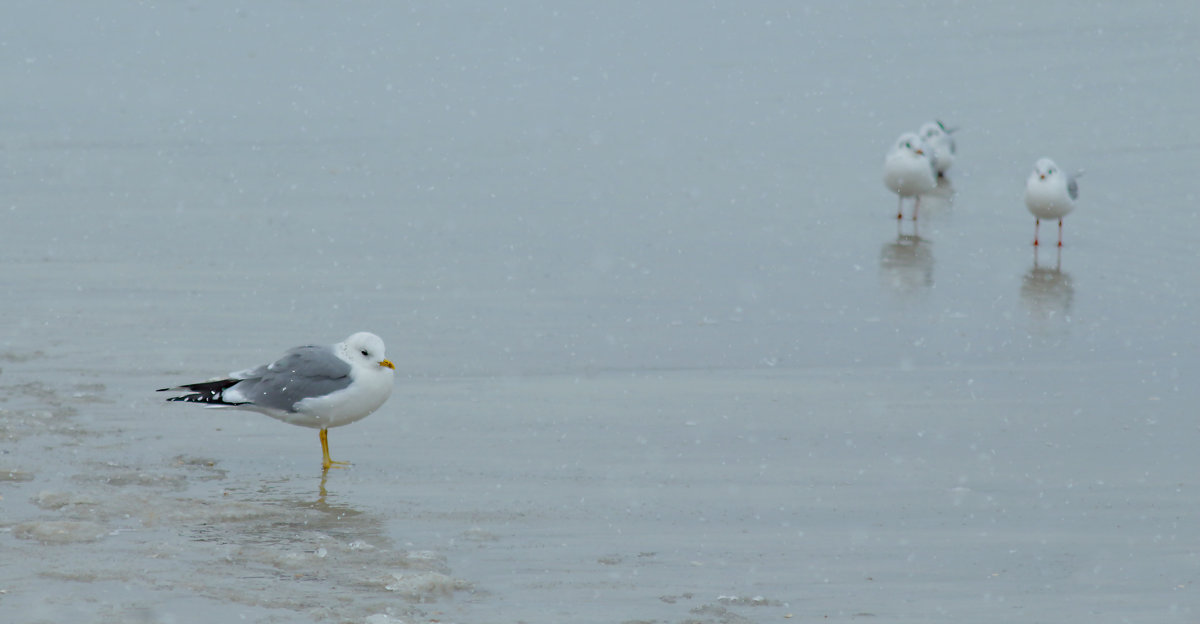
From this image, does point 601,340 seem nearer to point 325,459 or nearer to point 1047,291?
point 325,459

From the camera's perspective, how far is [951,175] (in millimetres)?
14828

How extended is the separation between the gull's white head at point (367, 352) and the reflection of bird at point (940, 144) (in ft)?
27.1

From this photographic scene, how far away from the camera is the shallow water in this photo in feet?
18.9

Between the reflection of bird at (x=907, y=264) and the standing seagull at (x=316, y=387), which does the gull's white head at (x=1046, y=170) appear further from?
the standing seagull at (x=316, y=387)

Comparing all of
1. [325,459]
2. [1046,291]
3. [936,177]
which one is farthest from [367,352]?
[936,177]

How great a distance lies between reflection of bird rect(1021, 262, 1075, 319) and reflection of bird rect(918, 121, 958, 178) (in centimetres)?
324

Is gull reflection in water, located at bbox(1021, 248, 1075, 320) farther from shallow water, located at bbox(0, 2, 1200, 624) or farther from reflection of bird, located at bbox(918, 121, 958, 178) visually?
reflection of bird, located at bbox(918, 121, 958, 178)

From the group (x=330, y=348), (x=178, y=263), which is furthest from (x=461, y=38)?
(x=330, y=348)

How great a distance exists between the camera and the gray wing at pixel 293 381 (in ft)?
22.6

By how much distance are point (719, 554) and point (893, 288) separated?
490cm

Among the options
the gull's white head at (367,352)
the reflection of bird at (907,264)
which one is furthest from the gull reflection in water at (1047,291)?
the gull's white head at (367,352)

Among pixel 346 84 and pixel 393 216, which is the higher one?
pixel 346 84

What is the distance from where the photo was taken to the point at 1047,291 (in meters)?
10.6

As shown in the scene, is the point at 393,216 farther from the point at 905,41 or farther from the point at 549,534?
the point at 905,41
